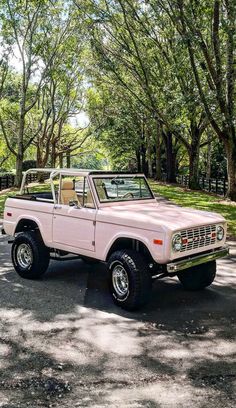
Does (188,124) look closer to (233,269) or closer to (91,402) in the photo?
(233,269)

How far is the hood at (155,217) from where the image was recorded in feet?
19.3

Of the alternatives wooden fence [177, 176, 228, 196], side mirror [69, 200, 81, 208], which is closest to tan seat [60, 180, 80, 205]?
side mirror [69, 200, 81, 208]

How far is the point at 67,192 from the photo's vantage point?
25.0 feet

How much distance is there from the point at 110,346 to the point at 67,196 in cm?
334

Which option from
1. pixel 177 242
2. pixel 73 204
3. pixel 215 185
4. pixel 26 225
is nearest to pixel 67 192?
pixel 73 204

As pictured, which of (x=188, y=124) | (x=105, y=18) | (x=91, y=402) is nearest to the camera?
(x=91, y=402)

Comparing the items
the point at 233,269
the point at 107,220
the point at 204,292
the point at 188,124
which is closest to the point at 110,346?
the point at 107,220

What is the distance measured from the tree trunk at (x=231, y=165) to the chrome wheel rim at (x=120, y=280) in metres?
14.0

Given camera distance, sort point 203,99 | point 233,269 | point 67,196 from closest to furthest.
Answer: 1. point 67,196
2. point 233,269
3. point 203,99

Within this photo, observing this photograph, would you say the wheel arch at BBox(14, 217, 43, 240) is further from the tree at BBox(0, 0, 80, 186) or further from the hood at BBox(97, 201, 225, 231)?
the tree at BBox(0, 0, 80, 186)

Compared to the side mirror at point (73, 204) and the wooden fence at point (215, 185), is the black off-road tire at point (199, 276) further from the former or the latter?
the wooden fence at point (215, 185)

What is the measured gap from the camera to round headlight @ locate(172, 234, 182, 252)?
5.74m

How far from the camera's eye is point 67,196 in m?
7.57

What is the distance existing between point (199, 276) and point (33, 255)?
2997 mm
